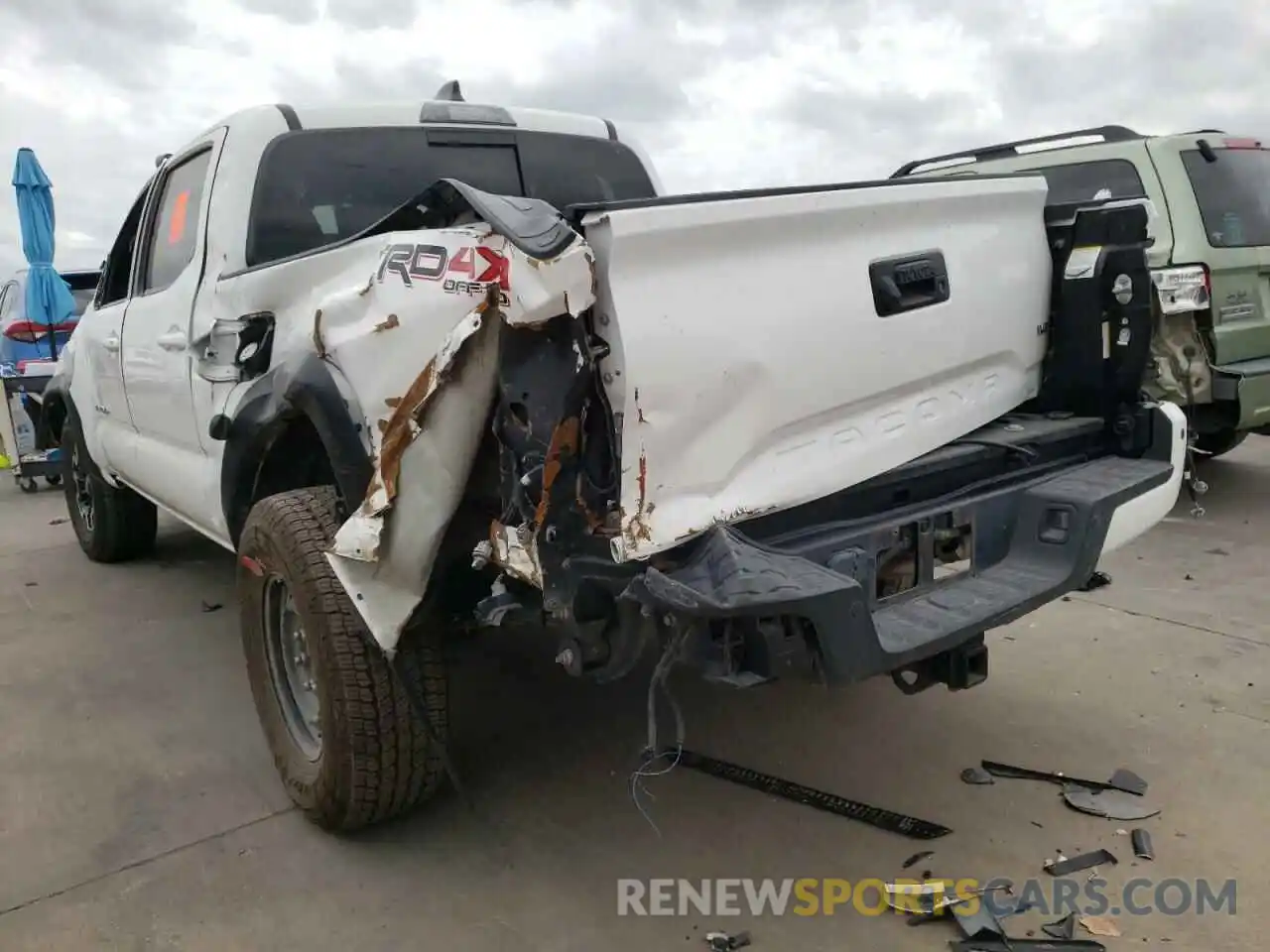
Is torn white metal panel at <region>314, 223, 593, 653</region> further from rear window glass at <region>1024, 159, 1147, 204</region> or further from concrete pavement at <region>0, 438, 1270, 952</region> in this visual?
rear window glass at <region>1024, 159, 1147, 204</region>

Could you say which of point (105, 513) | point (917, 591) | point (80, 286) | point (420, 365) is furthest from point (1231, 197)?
point (80, 286)

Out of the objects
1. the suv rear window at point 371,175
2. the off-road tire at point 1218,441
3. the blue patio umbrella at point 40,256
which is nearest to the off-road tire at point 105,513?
the suv rear window at point 371,175

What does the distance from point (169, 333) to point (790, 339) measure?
2506 millimetres

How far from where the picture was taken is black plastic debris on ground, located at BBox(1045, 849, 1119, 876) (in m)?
2.55

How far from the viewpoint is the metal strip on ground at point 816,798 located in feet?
9.08

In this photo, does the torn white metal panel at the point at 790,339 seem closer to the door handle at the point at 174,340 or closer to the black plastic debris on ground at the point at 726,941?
the black plastic debris on ground at the point at 726,941

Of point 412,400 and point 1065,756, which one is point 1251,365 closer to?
point 1065,756

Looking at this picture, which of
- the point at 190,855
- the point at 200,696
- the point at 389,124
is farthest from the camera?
the point at 200,696

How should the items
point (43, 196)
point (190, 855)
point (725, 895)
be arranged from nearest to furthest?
point (725, 895) → point (190, 855) → point (43, 196)

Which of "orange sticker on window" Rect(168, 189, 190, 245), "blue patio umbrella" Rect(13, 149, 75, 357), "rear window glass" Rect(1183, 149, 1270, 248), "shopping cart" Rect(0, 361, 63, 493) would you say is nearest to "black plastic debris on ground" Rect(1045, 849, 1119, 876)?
"orange sticker on window" Rect(168, 189, 190, 245)

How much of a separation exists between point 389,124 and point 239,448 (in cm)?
133

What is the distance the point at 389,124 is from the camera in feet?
11.8

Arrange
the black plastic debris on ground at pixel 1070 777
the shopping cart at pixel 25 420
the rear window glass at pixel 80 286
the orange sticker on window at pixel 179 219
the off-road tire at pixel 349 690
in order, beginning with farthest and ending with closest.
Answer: the rear window glass at pixel 80 286 < the shopping cart at pixel 25 420 < the orange sticker on window at pixel 179 219 < the black plastic debris on ground at pixel 1070 777 < the off-road tire at pixel 349 690

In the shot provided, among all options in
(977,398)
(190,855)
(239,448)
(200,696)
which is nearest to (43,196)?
(200,696)
